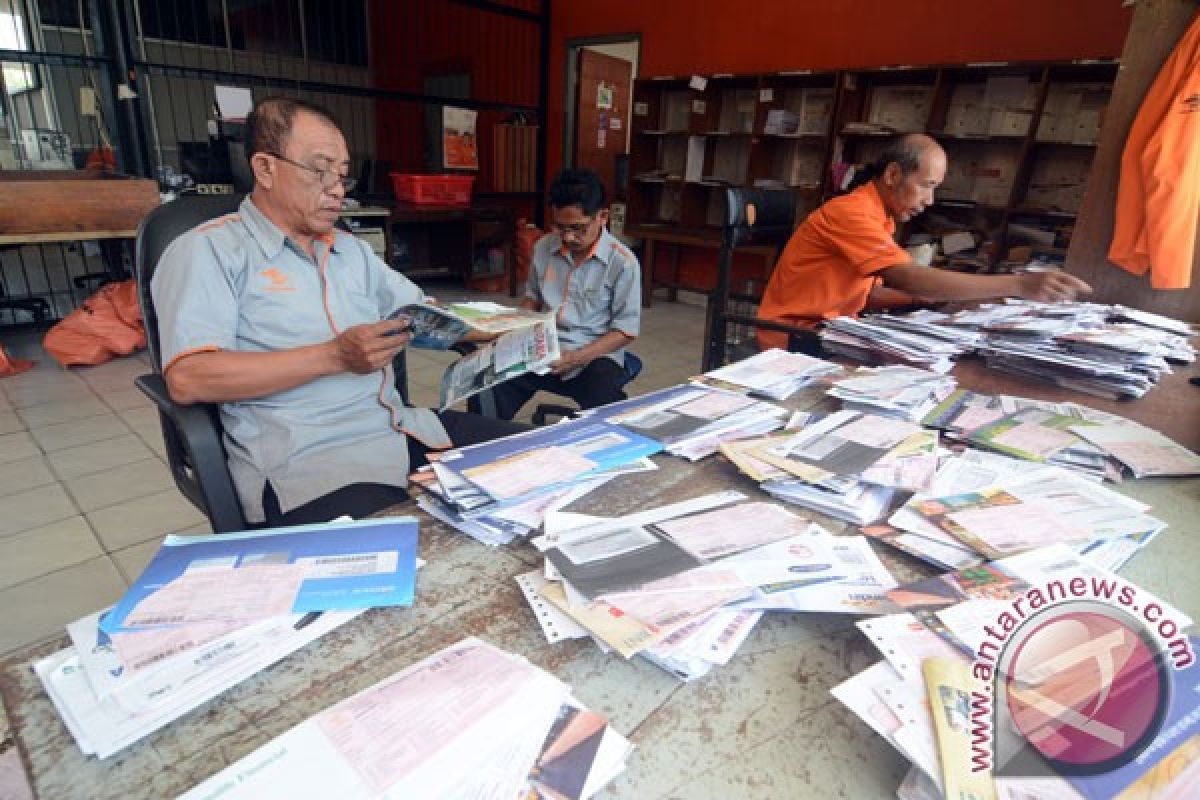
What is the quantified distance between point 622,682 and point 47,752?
473 millimetres

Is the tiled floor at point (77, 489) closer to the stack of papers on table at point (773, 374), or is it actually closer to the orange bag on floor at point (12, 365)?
the orange bag on floor at point (12, 365)

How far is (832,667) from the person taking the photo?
0.67 meters

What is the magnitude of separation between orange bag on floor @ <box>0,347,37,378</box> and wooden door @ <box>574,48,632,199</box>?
4.04 meters

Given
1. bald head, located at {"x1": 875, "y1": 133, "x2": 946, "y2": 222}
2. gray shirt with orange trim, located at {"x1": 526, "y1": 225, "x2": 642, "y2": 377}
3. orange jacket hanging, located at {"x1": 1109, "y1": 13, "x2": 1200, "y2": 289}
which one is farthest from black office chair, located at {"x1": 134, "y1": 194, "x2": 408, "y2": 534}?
orange jacket hanging, located at {"x1": 1109, "y1": 13, "x2": 1200, "y2": 289}

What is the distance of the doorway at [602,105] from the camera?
574cm

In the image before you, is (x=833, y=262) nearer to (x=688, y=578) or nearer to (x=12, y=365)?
(x=688, y=578)

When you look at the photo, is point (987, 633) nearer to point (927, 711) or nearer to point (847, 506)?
point (927, 711)

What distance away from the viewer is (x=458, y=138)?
5.97 metres

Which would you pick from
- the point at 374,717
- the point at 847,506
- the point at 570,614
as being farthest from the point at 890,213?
the point at 374,717

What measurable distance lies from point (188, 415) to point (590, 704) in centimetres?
91

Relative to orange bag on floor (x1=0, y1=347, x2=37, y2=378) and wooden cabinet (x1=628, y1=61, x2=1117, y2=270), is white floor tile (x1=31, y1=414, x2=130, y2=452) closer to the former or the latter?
orange bag on floor (x1=0, y1=347, x2=37, y2=378)

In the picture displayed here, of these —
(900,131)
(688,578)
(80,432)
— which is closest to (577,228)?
(688,578)

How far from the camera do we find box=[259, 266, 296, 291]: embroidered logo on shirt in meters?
1.32

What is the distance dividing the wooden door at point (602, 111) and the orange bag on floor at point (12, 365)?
13.2 feet
